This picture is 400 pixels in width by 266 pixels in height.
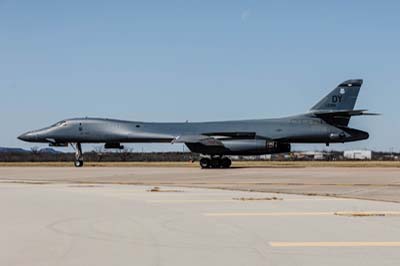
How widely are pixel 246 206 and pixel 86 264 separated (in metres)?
7.15

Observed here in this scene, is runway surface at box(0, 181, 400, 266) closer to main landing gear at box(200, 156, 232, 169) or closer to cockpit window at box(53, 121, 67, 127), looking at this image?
main landing gear at box(200, 156, 232, 169)

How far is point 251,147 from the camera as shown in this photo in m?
42.2

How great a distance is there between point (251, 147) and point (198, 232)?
3294cm

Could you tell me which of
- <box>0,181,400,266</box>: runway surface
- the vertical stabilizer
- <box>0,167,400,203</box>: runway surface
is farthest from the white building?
<box>0,181,400,266</box>: runway surface

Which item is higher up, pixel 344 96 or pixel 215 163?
pixel 344 96

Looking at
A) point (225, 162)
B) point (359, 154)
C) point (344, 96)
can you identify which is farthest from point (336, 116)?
point (359, 154)

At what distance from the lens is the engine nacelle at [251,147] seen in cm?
4216

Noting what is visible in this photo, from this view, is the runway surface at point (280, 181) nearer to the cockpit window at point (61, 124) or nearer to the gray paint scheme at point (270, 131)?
the gray paint scheme at point (270, 131)

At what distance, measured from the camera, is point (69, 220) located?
1084cm

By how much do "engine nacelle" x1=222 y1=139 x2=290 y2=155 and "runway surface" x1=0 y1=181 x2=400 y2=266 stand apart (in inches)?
1057

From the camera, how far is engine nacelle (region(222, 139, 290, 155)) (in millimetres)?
42156

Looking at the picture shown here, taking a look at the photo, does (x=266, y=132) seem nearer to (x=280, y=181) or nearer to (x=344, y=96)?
(x=344, y=96)

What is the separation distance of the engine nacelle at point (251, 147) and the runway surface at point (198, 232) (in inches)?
1057

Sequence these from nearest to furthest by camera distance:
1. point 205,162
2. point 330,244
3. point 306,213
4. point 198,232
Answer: point 330,244
point 198,232
point 306,213
point 205,162
